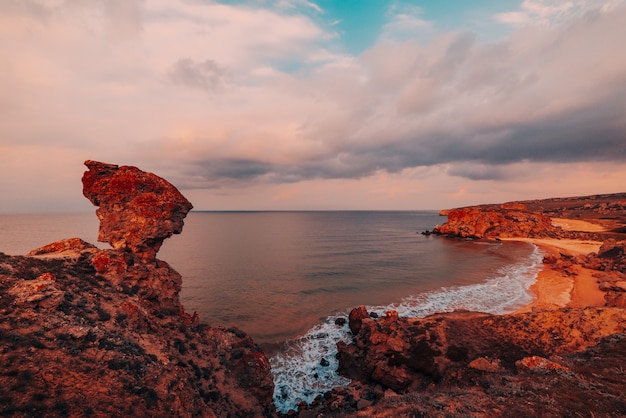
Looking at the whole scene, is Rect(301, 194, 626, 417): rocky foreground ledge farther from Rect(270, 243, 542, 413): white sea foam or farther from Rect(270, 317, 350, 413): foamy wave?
Rect(270, 243, 542, 413): white sea foam

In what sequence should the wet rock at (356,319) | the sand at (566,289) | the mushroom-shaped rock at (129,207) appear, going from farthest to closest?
the sand at (566,289) → the wet rock at (356,319) → the mushroom-shaped rock at (129,207)

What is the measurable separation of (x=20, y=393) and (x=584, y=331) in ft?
80.5

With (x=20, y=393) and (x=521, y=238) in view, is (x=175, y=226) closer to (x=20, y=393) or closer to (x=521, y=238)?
(x=20, y=393)

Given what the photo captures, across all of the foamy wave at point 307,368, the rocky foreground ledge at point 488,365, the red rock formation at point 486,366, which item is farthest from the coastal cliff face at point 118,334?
the red rock formation at point 486,366

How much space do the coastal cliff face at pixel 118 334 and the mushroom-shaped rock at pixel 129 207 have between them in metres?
0.06

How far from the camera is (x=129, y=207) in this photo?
1538 centimetres

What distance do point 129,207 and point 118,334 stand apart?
7623 mm

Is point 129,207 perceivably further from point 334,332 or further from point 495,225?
point 495,225

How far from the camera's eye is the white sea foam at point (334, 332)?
683 inches

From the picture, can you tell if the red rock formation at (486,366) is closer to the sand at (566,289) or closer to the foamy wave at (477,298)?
the sand at (566,289)

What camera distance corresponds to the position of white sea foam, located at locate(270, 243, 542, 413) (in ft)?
56.9

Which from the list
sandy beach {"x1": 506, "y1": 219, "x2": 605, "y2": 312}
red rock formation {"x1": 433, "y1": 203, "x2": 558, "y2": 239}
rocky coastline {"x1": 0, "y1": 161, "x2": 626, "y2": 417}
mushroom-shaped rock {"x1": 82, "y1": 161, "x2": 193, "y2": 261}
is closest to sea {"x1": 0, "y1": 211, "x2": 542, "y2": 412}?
sandy beach {"x1": 506, "y1": 219, "x2": 605, "y2": 312}

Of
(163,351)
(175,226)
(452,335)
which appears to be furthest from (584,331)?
(175,226)

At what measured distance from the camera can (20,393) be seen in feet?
22.0
